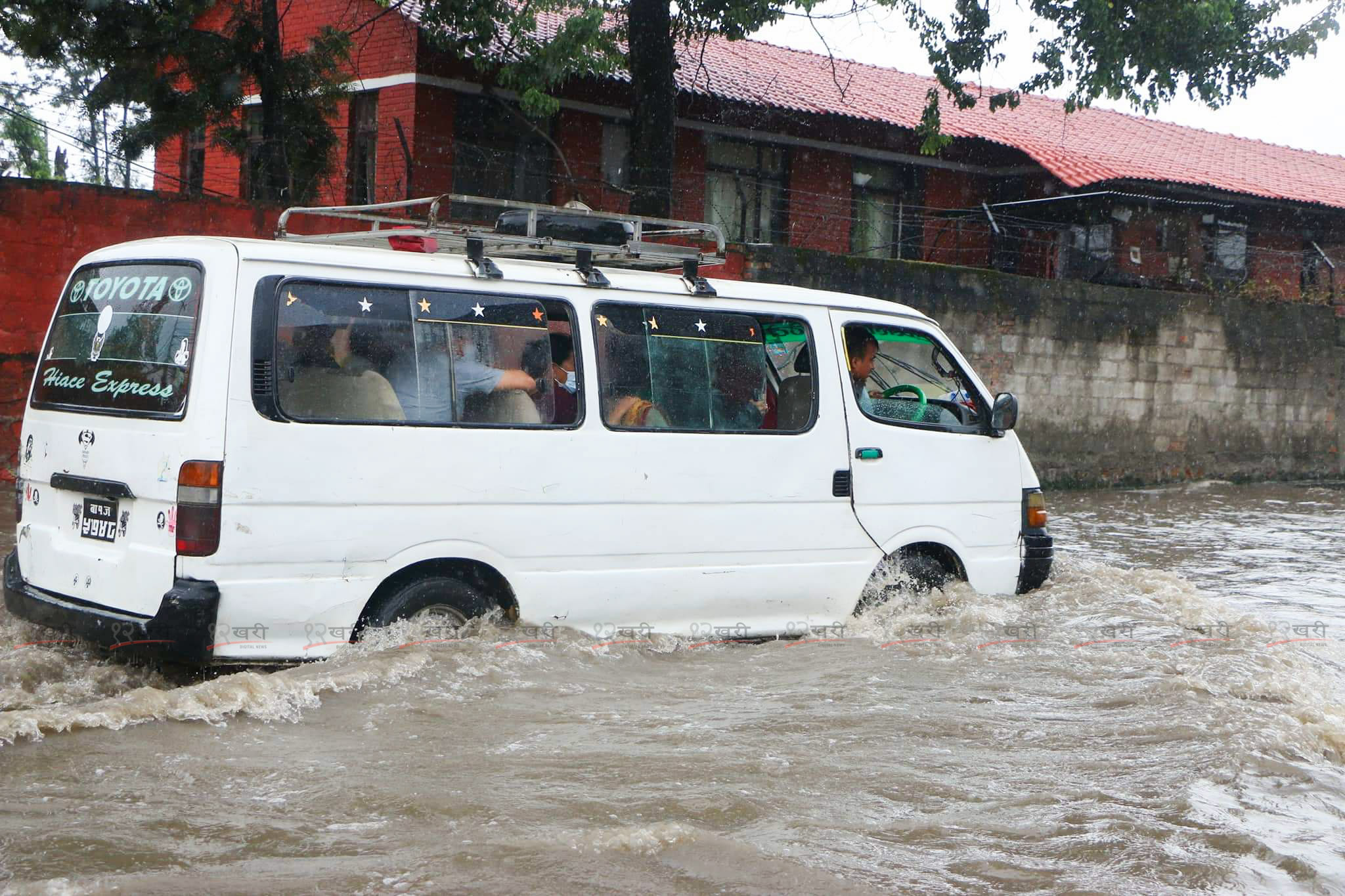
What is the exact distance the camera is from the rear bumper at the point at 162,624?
4.70 meters

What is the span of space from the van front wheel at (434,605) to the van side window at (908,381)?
2.19 m

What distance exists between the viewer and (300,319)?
16.5ft

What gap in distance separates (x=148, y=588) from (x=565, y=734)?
1.60 meters

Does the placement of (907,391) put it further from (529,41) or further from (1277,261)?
(1277,261)

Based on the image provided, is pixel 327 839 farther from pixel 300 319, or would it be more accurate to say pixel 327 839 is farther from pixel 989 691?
pixel 989 691

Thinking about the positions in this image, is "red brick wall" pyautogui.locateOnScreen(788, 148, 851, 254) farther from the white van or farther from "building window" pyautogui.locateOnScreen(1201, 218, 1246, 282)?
the white van

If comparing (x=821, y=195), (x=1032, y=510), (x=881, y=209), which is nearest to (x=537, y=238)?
(x=1032, y=510)

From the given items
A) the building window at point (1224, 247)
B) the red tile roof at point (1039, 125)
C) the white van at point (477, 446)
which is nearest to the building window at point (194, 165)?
the red tile roof at point (1039, 125)

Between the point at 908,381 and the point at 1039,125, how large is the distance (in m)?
19.8

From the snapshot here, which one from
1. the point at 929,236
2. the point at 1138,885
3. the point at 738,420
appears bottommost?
the point at 1138,885

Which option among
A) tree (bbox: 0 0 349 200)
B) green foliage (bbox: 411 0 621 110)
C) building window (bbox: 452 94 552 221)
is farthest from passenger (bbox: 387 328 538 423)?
building window (bbox: 452 94 552 221)

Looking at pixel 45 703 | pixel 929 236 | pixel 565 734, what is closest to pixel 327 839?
pixel 565 734

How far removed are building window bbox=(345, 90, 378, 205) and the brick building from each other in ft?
0.10

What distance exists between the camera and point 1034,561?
7070mm
